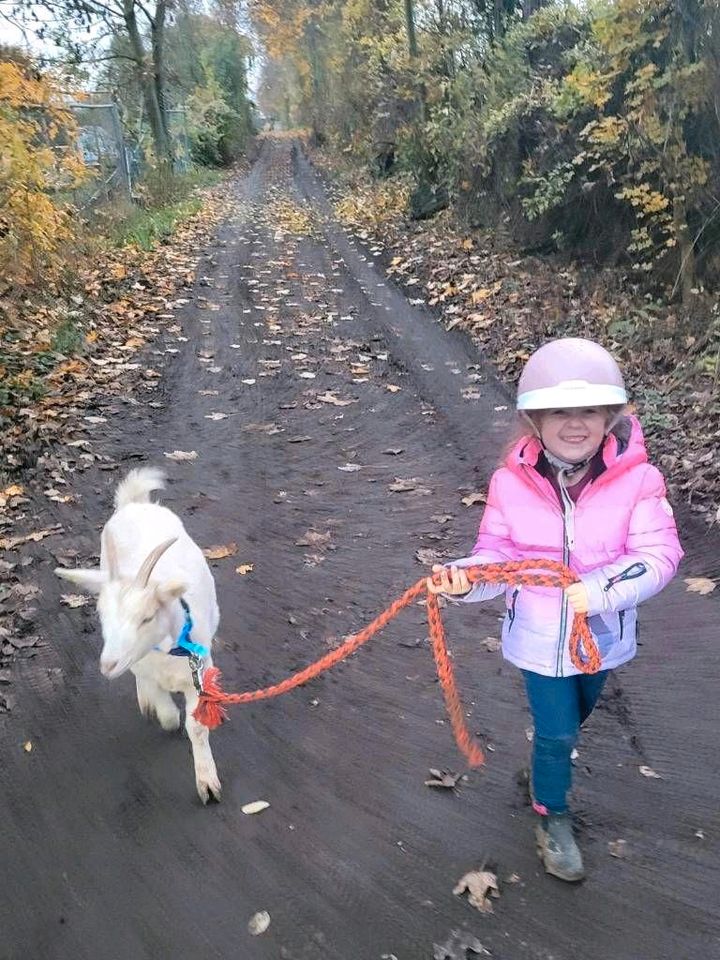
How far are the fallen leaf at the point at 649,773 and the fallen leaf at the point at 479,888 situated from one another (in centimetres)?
89

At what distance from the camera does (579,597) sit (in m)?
2.45

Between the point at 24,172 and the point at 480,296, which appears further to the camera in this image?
the point at 480,296

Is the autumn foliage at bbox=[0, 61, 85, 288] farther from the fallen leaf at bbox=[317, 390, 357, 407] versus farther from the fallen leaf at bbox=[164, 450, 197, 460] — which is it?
the fallen leaf at bbox=[317, 390, 357, 407]

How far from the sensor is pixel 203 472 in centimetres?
682

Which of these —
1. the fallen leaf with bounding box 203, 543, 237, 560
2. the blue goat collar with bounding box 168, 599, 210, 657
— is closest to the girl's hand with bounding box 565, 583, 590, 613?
the blue goat collar with bounding box 168, 599, 210, 657

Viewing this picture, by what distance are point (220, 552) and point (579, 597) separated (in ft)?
11.6

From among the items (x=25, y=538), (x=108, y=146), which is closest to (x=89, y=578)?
(x=25, y=538)

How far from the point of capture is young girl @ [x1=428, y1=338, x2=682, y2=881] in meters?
2.54

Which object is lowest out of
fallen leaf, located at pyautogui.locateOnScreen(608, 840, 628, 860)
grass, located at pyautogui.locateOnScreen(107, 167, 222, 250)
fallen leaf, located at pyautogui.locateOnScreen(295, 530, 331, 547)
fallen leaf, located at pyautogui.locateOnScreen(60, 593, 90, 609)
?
fallen leaf, located at pyautogui.locateOnScreen(608, 840, 628, 860)

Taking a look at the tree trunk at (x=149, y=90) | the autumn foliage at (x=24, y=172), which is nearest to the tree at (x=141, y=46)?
the tree trunk at (x=149, y=90)

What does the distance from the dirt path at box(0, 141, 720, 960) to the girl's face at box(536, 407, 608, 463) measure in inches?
63.2

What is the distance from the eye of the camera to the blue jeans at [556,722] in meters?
2.79

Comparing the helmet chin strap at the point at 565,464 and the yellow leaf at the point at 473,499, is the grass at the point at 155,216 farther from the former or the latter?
the helmet chin strap at the point at 565,464

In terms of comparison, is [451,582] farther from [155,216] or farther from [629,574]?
[155,216]
